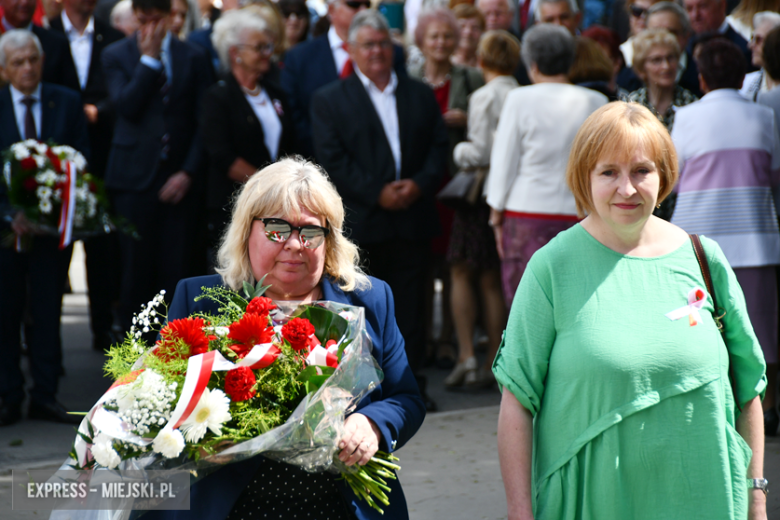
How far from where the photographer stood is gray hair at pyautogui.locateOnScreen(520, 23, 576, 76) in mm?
5605

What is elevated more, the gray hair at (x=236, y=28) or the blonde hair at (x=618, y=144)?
the gray hair at (x=236, y=28)

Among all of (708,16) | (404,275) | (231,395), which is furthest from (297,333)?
(708,16)

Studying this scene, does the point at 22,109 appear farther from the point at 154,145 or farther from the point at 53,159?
the point at 154,145

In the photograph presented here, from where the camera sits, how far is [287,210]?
9.32 ft

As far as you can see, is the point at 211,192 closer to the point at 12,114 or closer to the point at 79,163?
the point at 79,163

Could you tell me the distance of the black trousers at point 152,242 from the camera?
22.7 ft

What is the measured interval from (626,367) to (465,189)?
405 centimetres

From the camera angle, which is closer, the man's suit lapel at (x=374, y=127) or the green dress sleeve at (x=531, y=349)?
the green dress sleeve at (x=531, y=349)

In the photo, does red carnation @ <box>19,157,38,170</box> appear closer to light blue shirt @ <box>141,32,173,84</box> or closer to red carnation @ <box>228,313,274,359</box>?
light blue shirt @ <box>141,32,173,84</box>

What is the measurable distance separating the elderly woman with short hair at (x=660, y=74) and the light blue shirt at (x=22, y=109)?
155 inches

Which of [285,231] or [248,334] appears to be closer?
[248,334]

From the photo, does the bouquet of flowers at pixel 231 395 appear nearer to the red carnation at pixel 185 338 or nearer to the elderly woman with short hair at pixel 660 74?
the red carnation at pixel 185 338

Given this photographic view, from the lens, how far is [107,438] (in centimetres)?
218

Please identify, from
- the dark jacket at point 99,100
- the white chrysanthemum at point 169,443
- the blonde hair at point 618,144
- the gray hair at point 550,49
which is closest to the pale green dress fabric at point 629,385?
the blonde hair at point 618,144
